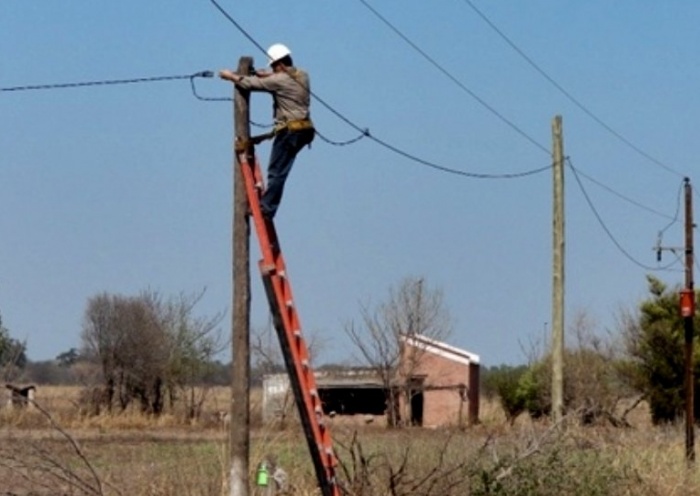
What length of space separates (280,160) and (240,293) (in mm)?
1684

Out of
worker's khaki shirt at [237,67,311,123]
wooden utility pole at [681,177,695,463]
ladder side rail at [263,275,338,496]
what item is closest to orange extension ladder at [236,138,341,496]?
ladder side rail at [263,275,338,496]


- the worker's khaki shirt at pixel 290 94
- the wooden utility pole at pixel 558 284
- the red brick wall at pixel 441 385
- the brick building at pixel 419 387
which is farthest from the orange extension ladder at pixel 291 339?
the red brick wall at pixel 441 385

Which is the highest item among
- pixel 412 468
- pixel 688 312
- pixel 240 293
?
pixel 688 312

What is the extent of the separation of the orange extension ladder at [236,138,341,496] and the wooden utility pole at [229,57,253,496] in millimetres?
218

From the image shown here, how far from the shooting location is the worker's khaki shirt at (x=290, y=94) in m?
15.9

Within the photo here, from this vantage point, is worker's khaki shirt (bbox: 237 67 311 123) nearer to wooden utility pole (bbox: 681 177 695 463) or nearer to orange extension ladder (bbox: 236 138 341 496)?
orange extension ladder (bbox: 236 138 341 496)

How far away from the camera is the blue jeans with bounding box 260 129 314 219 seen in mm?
15992

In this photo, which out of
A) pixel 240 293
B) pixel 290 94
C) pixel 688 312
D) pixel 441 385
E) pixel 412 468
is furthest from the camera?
pixel 441 385

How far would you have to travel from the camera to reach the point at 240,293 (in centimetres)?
1695

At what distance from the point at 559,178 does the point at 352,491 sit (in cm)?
1863

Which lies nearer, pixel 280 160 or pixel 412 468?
pixel 280 160

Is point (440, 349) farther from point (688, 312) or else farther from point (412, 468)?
point (412, 468)

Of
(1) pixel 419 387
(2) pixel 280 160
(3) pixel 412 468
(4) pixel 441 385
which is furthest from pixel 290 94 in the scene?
(4) pixel 441 385

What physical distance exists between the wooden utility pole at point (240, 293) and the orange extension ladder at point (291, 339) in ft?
0.72
